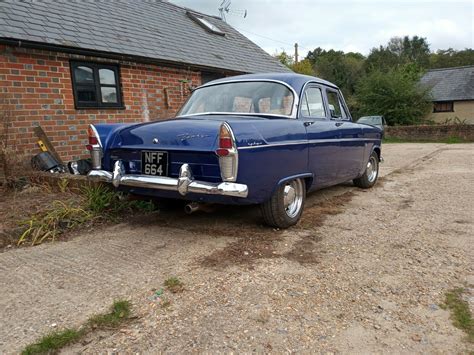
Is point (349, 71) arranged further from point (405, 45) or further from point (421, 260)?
point (421, 260)

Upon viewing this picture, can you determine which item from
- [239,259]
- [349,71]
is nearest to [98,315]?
[239,259]

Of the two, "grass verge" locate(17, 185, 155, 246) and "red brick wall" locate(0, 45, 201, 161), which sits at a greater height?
"red brick wall" locate(0, 45, 201, 161)

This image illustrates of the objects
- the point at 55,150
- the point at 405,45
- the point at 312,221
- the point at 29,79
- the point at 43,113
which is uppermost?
the point at 405,45

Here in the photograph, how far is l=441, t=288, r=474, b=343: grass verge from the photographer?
2205mm

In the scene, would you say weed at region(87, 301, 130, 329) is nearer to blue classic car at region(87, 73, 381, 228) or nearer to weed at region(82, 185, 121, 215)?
blue classic car at region(87, 73, 381, 228)

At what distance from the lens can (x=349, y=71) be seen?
44.8 m

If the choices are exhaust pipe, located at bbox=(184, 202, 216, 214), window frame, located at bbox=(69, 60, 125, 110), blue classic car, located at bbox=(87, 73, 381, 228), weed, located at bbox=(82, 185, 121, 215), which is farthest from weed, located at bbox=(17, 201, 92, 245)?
window frame, located at bbox=(69, 60, 125, 110)

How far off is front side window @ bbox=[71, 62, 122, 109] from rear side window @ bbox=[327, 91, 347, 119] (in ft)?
16.5

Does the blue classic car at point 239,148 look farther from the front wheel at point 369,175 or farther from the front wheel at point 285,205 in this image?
the front wheel at point 369,175

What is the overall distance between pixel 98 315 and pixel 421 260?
2.61 meters

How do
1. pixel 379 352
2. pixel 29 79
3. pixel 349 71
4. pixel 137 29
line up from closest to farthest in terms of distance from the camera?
pixel 379 352, pixel 29 79, pixel 137 29, pixel 349 71

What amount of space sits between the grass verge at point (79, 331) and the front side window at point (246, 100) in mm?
2462

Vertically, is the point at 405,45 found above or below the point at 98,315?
above

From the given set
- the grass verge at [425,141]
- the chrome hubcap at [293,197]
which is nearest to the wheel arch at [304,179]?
the chrome hubcap at [293,197]
